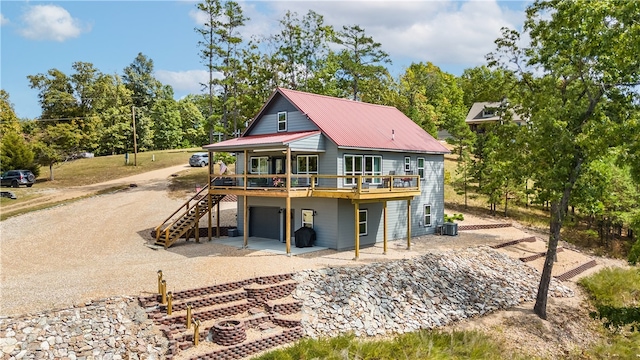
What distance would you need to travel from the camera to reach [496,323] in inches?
657

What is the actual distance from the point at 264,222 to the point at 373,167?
7.07 m

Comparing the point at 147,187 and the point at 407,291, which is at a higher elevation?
the point at 147,187

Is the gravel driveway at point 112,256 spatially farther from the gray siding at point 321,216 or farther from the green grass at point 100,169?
the green grass at point 100,169

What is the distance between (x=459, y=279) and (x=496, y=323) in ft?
9.22

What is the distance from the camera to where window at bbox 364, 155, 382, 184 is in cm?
2280

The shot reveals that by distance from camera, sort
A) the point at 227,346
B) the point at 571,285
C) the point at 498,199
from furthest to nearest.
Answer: the point at 498,199
the point at 571,285
the point at 227,346

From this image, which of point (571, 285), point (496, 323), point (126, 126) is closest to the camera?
point (496, 323)

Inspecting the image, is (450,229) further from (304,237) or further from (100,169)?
(100,169)

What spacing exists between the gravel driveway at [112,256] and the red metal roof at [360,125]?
557 cm

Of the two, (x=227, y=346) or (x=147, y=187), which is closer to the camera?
(x=227, y=346)

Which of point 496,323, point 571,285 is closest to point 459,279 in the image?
point 496,323

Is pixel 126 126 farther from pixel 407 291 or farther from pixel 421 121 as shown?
pixel 407 291

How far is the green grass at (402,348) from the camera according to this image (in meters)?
12.2

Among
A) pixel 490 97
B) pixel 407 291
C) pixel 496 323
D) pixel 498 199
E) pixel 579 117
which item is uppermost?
pixel 490 97
